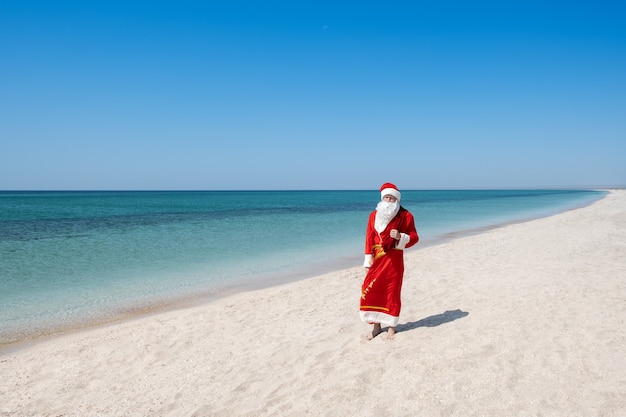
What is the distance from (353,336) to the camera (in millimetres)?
5297

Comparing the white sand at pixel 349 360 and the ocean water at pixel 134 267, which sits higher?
the white sand at pixel 349 360

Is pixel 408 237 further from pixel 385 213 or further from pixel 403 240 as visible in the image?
pixel 385 213

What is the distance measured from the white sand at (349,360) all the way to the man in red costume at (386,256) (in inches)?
14.8

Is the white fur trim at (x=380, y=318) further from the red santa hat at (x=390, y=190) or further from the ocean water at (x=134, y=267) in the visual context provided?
the ocean water at (x=134, y=267)

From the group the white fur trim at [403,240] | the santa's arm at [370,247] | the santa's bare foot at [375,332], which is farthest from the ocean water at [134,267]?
the white fur trim at [403,240]

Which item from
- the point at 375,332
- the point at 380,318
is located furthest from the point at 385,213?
the point at 375,332

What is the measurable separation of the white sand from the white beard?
1.47m

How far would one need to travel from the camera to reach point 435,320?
5754mm

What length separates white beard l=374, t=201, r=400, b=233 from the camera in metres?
4.82

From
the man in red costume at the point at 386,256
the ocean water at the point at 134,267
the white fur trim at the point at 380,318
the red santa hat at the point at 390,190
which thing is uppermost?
the red santa hat at the point at 390,190

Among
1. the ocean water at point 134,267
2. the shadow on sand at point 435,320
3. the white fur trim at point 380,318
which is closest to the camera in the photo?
the white fur trim at point 380,318

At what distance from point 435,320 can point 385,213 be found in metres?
2.02

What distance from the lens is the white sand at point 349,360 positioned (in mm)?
3623

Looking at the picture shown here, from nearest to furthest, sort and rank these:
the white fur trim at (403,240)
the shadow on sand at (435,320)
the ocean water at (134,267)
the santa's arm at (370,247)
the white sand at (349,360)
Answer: the white sand at (349,360) → the white fur trim at (403,240) → the santa's arm at (370,247) → the shadow on sand at (435,320) → the ocean water at (134,267)
